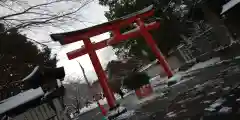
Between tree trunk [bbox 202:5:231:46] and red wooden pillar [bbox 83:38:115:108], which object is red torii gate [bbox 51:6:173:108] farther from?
tree trunk [bbox 202:5:231:46]

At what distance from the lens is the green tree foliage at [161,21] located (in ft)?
71.6

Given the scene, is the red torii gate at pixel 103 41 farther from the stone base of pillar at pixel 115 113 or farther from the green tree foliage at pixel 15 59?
the green tree foliage at pixel 15 59

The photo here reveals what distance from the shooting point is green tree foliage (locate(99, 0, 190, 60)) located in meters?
21.8

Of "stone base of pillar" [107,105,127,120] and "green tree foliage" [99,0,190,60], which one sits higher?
"green tree foliage" [99,0,190,60]

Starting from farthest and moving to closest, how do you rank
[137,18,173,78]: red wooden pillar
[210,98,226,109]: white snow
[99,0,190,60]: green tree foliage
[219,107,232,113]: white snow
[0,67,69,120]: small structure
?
[99,0,190,60]: green tree foliage < [137,18,173,78]: red wooden pillar < [0,67,69,120]: small structure < [210,98,226,109]: white snow < [219,107,232,113]: white snow

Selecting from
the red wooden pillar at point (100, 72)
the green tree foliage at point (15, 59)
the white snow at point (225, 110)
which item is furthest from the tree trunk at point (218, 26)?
the green tree foliage at point (15, 59)

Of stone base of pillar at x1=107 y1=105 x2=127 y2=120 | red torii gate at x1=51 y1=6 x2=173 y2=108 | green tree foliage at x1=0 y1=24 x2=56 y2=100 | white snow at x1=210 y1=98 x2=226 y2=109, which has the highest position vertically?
green tree foliage at x1=0 y1=24 x2=56 y2=100

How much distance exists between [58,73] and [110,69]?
384 inches

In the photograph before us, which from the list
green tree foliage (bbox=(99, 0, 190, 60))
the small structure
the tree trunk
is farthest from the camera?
green tree foliage (bbox=(99, 0, 190, 60))

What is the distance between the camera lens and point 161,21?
21875 millimetres

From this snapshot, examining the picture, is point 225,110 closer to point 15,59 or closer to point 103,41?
point 103,41

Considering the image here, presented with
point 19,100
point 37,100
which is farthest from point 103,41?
point 19,100

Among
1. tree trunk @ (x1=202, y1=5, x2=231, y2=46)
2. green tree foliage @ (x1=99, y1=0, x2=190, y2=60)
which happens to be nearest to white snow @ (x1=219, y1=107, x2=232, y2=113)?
tree trunk @ (x1=202, y1=5, x2=231, y2=46)

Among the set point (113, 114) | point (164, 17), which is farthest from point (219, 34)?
point (113, 114)
